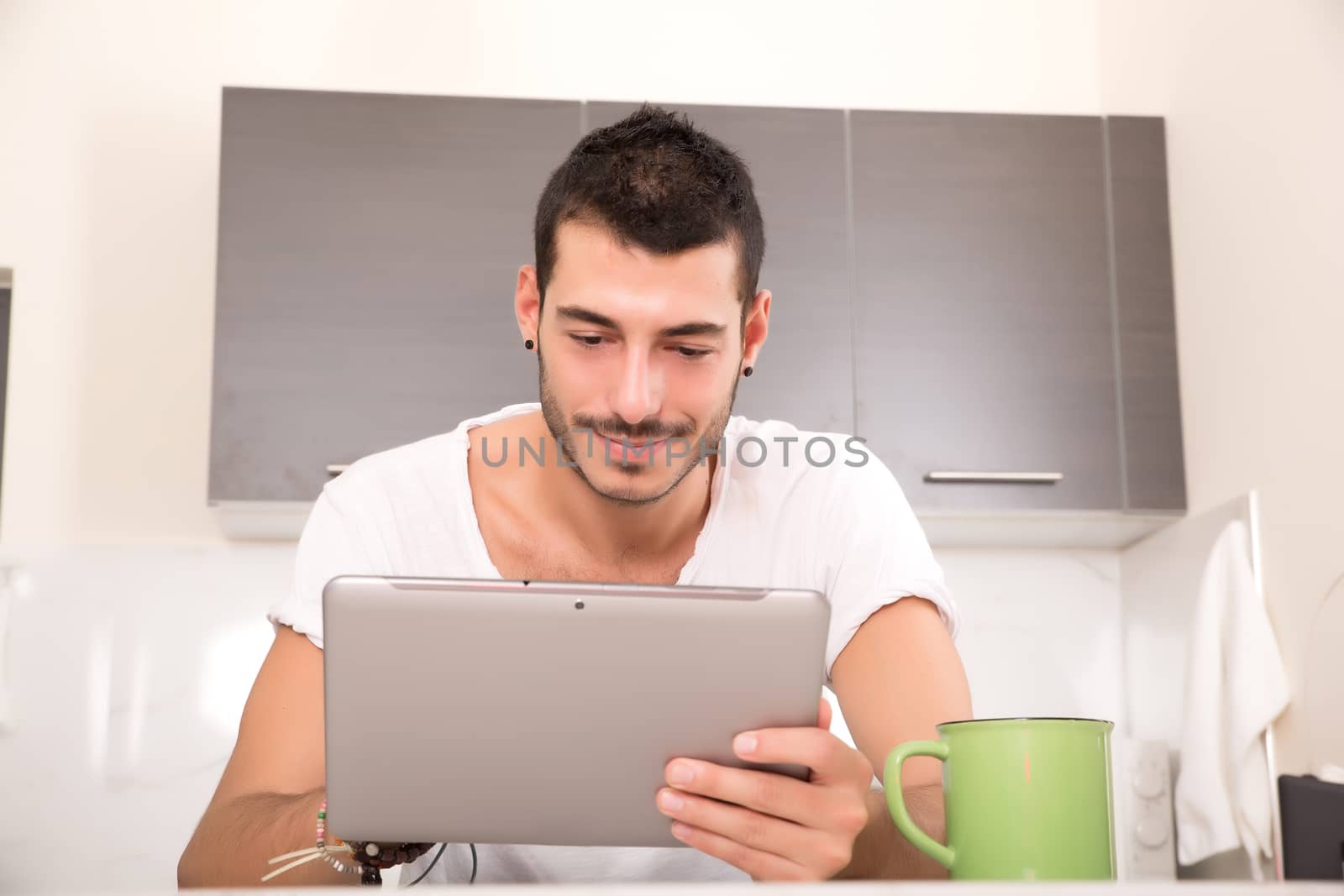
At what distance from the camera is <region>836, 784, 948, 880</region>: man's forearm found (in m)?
1.12

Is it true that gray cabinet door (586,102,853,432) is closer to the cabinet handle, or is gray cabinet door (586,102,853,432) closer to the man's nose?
the cabinet handle

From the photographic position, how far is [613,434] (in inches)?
63.6

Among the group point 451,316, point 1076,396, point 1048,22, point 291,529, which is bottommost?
point 291,529

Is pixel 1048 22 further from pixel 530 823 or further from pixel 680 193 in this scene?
pixel 530 823

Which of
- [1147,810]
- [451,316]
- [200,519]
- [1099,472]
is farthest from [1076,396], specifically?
[200,519]

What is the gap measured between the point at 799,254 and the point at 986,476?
59cm

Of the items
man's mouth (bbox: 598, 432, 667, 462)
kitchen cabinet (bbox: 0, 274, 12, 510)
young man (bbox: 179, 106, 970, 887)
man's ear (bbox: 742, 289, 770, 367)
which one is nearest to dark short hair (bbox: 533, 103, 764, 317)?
young man (bbox: 179, 106, 970, 887)

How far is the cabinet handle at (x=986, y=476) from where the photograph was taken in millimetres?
2604

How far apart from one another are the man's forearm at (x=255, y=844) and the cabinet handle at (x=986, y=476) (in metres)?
1.60

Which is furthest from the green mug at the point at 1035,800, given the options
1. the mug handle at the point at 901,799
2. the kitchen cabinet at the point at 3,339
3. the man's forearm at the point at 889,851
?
the kitchen cabinet at the point at 3,339

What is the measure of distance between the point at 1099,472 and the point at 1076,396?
164 mm

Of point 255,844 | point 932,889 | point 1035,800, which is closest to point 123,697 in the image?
point 255,844

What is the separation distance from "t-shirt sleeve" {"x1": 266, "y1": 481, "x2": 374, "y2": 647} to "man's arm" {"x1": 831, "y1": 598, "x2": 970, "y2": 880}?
601 mm

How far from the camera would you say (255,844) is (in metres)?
1.23
